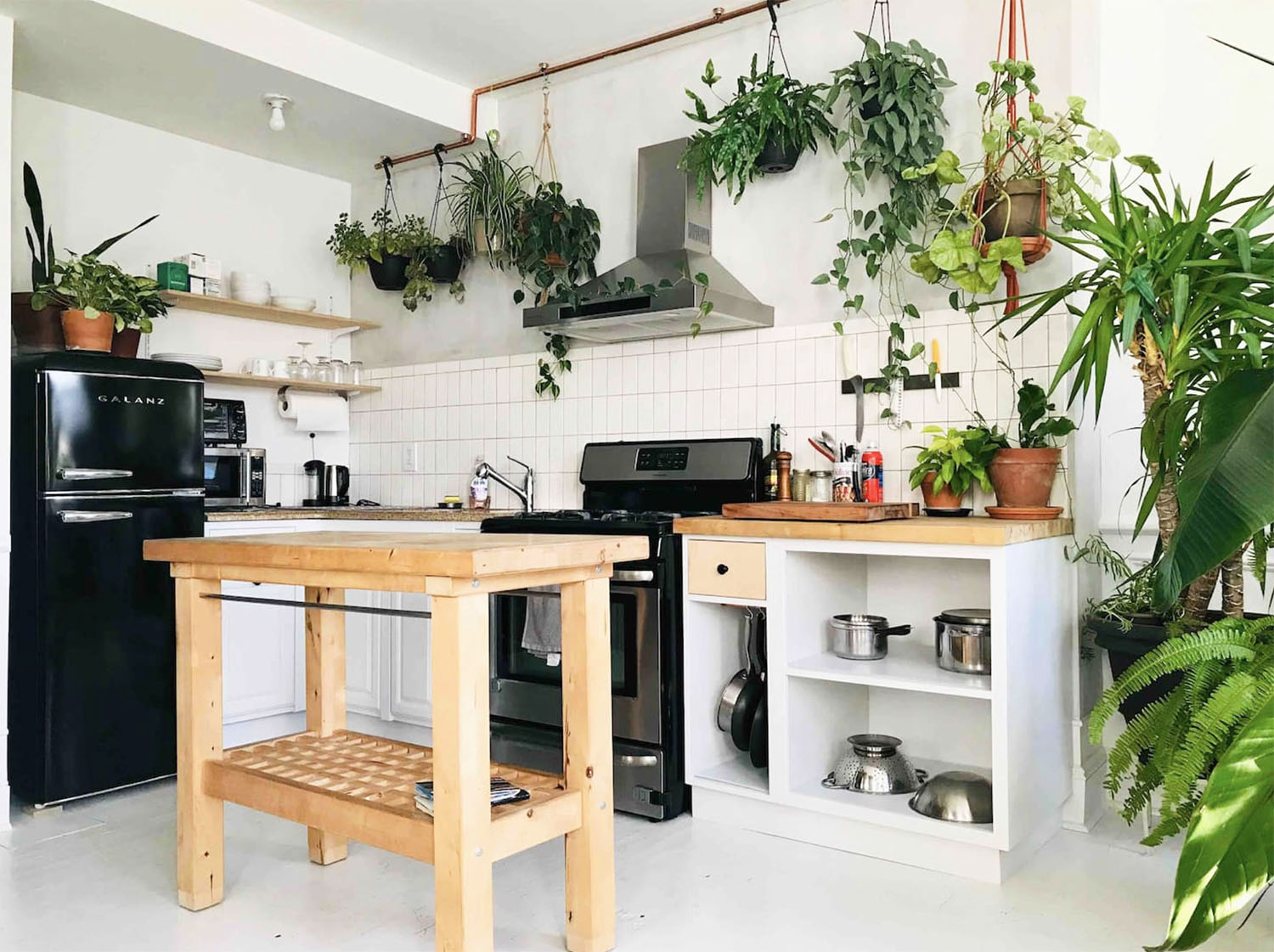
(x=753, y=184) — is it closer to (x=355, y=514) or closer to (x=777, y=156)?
(x=777, y=156)

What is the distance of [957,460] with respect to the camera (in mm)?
2961

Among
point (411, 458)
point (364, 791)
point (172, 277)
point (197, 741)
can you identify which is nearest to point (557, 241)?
point (411, 458)

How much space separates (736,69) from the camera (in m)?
3.68

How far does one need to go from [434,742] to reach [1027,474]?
1817mm

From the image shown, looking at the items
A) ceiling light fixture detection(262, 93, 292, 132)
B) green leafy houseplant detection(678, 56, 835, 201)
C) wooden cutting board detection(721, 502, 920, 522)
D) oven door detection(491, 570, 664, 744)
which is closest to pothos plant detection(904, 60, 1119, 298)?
green leafy houseplant detection(678, 56, 835, 201)

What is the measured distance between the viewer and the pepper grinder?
134 inches

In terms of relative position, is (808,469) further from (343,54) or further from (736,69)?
(343,54)

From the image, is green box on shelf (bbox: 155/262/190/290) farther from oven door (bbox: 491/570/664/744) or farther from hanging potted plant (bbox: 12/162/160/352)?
oven door (bbox: 491/570/664/744)

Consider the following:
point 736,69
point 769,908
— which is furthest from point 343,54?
point 769,908

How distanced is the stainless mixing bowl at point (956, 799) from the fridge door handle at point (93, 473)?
8.59ft

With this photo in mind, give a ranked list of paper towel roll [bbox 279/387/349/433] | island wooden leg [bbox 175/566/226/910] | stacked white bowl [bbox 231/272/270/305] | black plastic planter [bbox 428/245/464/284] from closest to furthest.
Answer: island wooden leg [bbox 175/566/226/910] → stacked white bowl [bbox 231/272/270/305] → black plastic planter [bbox 428/245/464/284] → paper towel roll [bbox 279/387/349/433]

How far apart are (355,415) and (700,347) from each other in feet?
6.60

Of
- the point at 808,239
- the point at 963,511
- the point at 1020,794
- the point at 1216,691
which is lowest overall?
the point at 1020,794

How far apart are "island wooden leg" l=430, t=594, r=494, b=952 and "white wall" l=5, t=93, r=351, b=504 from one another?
114 inches
